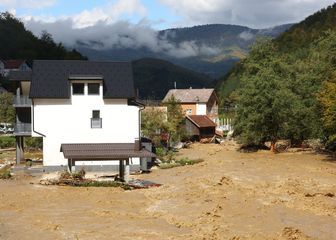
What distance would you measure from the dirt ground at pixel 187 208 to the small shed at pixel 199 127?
36.2 meters

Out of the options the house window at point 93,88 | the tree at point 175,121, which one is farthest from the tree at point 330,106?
the tree at point 175,121

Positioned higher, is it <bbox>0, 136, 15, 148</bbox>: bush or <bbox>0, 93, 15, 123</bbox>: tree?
<bbox>0, 93, 15, 123</bbox>: tree

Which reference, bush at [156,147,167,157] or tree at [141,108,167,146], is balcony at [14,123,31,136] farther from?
tree at [141,108,167,146]

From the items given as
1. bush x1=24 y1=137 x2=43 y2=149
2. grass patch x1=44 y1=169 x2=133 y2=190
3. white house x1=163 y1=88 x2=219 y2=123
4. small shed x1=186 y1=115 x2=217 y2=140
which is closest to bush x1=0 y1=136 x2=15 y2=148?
bush x1=24 y1=137 x2=43 y2=149

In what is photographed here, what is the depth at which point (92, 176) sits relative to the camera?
38.7 metres

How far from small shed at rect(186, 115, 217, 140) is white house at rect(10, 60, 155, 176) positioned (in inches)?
1353

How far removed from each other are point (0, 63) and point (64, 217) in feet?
349

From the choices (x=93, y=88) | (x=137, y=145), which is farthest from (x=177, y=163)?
(x=93, y=88)

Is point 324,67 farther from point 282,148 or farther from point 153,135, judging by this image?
point 153,135

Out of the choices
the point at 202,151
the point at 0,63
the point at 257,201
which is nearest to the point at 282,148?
the point at 202,151

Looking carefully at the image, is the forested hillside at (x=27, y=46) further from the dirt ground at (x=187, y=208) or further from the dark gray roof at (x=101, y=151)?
the dirt ground at (x=187, y=208)

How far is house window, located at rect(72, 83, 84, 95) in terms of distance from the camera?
42.1 m

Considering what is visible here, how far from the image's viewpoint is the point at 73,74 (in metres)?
43.0

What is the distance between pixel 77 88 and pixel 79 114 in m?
2.26
